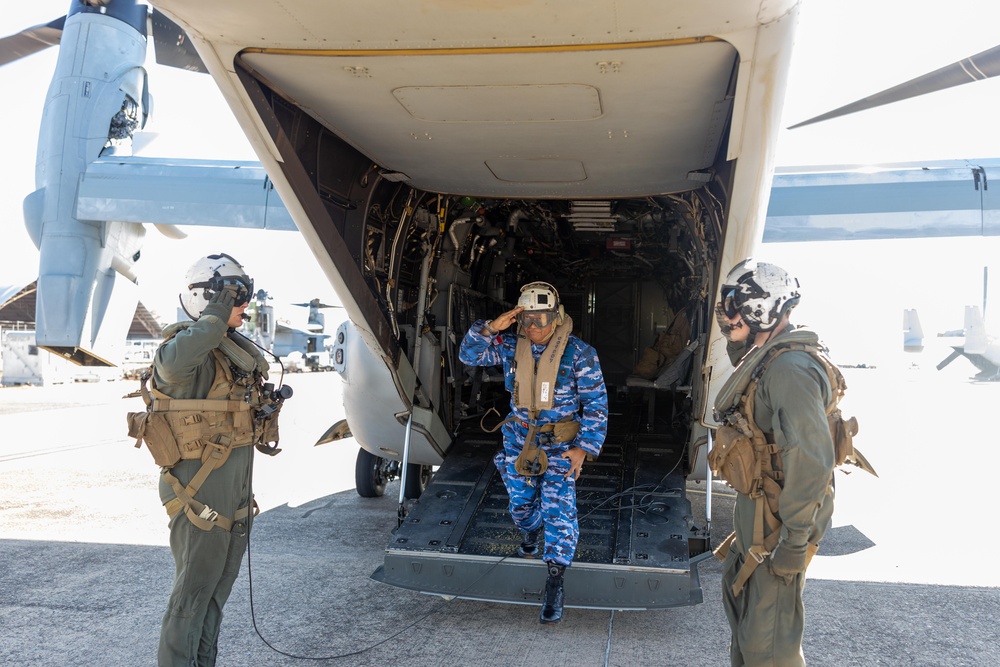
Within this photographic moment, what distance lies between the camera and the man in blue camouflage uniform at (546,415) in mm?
4055

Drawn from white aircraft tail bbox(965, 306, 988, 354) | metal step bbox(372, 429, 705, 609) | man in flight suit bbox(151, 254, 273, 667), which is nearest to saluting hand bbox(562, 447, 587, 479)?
metal step bbox(372, 429, 705, 609)

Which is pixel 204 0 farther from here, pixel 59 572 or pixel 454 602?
pixel 59 572

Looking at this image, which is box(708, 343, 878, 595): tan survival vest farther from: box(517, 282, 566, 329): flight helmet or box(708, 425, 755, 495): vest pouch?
box(517, 282, 566, 329): flight helmet

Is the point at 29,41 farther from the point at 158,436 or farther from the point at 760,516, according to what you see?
the point at 760,516

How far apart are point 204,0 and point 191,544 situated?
2126 millimetres

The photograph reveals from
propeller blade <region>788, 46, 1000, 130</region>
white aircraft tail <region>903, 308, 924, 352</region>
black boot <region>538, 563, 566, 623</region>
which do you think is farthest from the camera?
white aircraft tail <region>903, 308, 924, 352</region>

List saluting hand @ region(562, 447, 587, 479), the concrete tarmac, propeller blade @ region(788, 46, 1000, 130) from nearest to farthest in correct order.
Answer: the concrete tarmac, saluting hand @ region(562, 447, 587, 479), propeller blade @ region(788, 46, 1000, 130)

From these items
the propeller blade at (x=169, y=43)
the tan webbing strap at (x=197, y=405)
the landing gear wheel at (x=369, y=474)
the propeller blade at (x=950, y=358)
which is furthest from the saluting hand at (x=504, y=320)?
the propeller blade at (x=950, y=358)

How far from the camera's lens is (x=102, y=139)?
782cm

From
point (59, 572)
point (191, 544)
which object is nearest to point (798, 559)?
point (191, 544)

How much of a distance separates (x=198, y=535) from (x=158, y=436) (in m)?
0.43

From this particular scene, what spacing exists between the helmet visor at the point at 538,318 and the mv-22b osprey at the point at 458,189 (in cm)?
96

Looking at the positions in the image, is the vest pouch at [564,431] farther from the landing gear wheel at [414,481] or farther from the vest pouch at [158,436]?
the landing gear wheel at [414,481]

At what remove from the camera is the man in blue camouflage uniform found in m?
4.05
